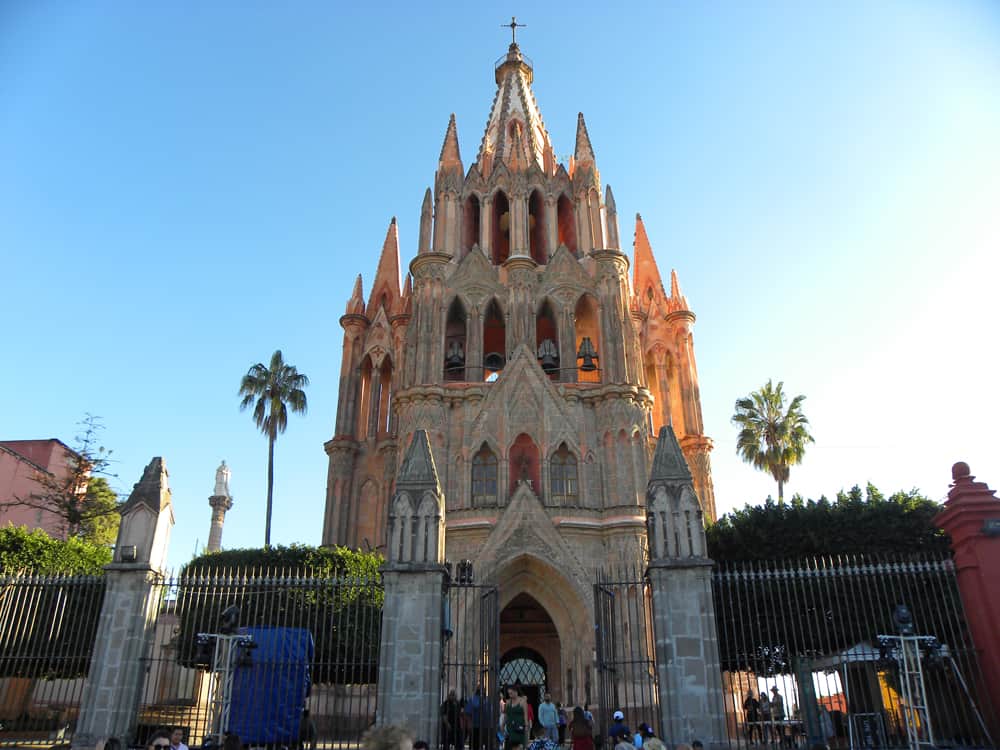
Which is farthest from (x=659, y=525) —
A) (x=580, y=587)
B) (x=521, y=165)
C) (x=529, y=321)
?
(x=521, y=165)

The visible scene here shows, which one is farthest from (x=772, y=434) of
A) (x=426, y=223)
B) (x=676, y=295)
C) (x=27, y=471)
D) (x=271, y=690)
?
(x=27, y=471)

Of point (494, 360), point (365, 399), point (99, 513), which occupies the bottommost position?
point (99, 513)

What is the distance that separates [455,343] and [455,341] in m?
0.42

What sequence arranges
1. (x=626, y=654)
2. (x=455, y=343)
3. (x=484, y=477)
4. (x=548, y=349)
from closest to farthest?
(x=626, y=654) → (x=484, y=477) → (x=548, y=349) → (x=455, y=343)

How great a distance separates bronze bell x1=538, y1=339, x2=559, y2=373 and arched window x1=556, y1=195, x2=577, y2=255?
5646 mm

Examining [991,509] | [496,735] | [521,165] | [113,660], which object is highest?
[521,165]

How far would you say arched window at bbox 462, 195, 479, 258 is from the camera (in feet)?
119

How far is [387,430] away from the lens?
114ft

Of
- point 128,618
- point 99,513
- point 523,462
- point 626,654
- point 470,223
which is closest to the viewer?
point 128,618

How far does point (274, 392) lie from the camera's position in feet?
134

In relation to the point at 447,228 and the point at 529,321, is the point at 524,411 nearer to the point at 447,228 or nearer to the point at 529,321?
the point at 529,321

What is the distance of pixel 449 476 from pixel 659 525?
50.9 feet

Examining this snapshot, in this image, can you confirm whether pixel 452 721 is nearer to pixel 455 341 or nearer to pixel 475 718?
pixel 475 718

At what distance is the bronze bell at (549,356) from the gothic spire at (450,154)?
377 inches
